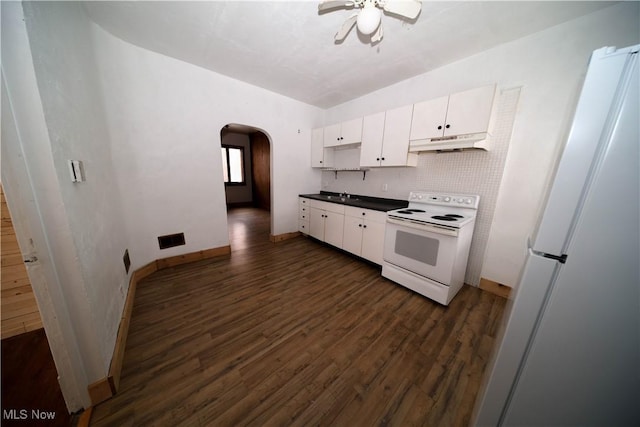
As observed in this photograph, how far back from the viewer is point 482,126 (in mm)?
1852

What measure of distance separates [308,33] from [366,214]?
207 cm

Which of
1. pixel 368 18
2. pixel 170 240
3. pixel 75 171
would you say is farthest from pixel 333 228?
pixel 75 171

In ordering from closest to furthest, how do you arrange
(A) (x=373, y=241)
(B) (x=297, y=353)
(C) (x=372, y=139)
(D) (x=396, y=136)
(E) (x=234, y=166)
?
(B) (x=297, y=353)
(D) (x=396, y=136)
(A) (x=373, y=241)
(C) (x=372, y=139)
(E) (x=234, y=166)

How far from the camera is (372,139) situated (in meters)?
2.74

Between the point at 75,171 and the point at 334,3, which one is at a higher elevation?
the point at 334,3

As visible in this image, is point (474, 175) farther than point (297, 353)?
Yes

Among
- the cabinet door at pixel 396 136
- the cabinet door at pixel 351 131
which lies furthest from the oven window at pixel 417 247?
the cabinet door at pixel 351 131

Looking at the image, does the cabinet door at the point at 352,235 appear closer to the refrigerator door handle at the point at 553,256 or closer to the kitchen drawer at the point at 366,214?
the kitchen drawer at the point at 366,214

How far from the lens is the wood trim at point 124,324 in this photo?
106 centimetres

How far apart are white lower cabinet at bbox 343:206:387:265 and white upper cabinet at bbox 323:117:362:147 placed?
44.0 inches

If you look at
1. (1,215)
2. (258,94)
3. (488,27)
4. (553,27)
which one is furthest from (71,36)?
(553,27)

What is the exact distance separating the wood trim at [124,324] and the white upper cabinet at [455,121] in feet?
10.5

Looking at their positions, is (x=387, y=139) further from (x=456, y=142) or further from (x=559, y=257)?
(x=559, y=257)

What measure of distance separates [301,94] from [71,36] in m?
2.46
